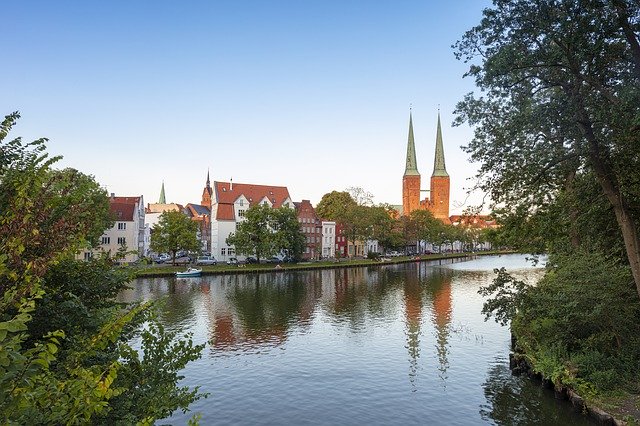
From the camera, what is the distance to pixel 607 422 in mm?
17375

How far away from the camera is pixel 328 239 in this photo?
4771 inches

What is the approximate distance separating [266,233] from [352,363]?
60077 mm

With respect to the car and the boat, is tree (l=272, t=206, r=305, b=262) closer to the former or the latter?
the car

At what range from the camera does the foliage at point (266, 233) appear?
85.1 m

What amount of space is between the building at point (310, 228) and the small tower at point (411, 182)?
80.7 meters

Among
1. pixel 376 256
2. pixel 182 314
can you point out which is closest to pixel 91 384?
pixel 182 314

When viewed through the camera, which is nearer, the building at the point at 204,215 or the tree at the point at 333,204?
the tree at the point at 333,204

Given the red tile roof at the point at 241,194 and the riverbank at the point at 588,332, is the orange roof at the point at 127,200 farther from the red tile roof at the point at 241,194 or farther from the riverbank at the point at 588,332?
the riverbank at the point at 588,332

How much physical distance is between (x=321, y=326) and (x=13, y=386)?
33496mm

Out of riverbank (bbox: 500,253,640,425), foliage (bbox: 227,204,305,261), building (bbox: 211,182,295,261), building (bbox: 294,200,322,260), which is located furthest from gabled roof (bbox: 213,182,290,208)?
riverbank (bbox: 500,253,640,425)

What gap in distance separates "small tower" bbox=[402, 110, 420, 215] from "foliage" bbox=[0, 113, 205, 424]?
18258 cm

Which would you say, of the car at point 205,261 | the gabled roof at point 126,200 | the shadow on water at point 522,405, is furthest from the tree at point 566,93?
the gabled roof at point 126,200

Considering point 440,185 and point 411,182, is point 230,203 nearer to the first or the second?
point 411,182

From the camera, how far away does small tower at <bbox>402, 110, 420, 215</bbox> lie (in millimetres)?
190625
